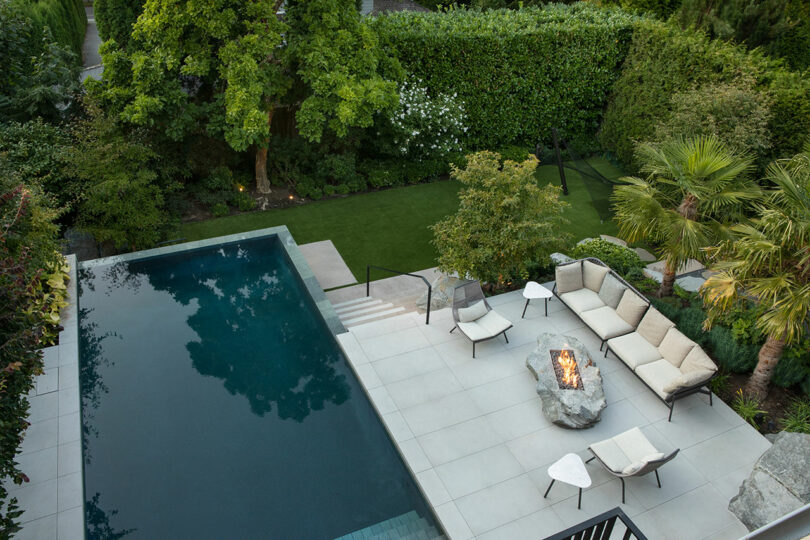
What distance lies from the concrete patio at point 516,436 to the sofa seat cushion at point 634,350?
433 millimetres

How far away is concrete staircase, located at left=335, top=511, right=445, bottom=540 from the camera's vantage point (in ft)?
23.2

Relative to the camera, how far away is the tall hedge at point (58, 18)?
17.4 meters

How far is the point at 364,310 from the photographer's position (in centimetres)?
1172

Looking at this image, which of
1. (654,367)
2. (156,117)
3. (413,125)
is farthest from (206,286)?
(654,367)

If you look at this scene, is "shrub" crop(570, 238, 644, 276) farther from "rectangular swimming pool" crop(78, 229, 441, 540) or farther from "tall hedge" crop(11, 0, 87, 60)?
"tall hedge" crop(11, 0, 87, 60)

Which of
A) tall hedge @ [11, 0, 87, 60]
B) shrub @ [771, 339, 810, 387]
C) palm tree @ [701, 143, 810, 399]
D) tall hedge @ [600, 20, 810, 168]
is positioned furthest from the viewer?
tall hedge @ [11, 0, 87, 60]

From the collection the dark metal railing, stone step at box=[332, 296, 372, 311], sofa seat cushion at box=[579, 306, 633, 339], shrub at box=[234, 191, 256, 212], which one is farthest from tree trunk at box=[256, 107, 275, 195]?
the dark metal railing

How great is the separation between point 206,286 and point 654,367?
8.33 meters

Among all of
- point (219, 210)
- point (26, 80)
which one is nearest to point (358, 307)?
point (219, 210)

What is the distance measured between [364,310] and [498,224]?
3.15 metres

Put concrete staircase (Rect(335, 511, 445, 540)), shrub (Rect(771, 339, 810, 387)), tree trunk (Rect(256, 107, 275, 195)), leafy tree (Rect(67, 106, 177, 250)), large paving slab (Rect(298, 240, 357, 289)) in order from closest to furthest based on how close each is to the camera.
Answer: concrete staircase (Rect(335, 511, 445, 540)), shrub (Rect(771, 339, 810, 387)), leafy tree (Rect(67, 106, 177, 250)), large paving slab (Rect(298, 240, 357, 289)), tree trunk (Rect(256, 107, 275, 195))

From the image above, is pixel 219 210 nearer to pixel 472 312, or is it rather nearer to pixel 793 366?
pixel 472 312

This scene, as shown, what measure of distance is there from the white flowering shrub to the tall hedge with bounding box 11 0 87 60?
988 cm

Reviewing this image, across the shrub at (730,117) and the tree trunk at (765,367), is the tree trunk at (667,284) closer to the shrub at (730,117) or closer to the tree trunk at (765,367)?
the tree trunk at (765,367)
